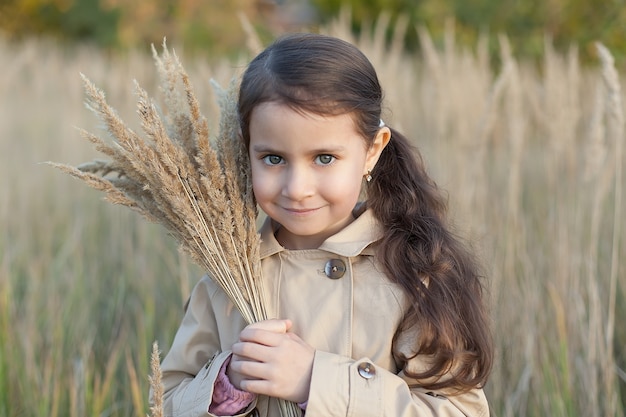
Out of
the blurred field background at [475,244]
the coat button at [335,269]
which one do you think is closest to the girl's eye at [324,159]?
the coat button at [335,269]

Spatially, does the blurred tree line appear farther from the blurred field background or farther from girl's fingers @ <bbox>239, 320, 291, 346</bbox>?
girl's fingers @ <bbox>239, 320, 291, 346</bbox>

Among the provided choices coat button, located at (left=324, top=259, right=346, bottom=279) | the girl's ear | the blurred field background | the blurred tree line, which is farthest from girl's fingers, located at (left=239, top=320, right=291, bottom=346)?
the blurred tree line

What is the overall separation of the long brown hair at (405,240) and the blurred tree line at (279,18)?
54.4 inches

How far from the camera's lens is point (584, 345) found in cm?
233

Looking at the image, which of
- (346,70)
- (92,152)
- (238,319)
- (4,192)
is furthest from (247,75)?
(92,152)

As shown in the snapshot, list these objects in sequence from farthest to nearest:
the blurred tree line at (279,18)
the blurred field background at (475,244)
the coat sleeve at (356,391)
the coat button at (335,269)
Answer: the blurred tree line at (279,18) < the blurred field background at (475,244) < the coat button at (335,269) < the coat sleeve at (356,391)

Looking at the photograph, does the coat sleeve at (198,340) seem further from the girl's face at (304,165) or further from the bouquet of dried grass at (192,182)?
the girl's face at (304,165)

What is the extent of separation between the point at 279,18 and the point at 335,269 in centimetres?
1565

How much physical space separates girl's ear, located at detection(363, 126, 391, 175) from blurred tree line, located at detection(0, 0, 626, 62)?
53.9 inches

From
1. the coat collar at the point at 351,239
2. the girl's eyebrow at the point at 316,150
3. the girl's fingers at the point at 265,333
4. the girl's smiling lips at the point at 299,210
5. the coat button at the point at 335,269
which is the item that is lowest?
the girl's fingers at the point at 265,333

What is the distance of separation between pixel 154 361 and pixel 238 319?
17.3 inches

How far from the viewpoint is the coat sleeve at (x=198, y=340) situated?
5.36 feet

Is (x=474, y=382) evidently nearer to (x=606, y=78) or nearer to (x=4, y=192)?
(x=606, y=78)

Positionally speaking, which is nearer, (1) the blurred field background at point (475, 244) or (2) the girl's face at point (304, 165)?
(2) the girl's face at point (304, 165)
